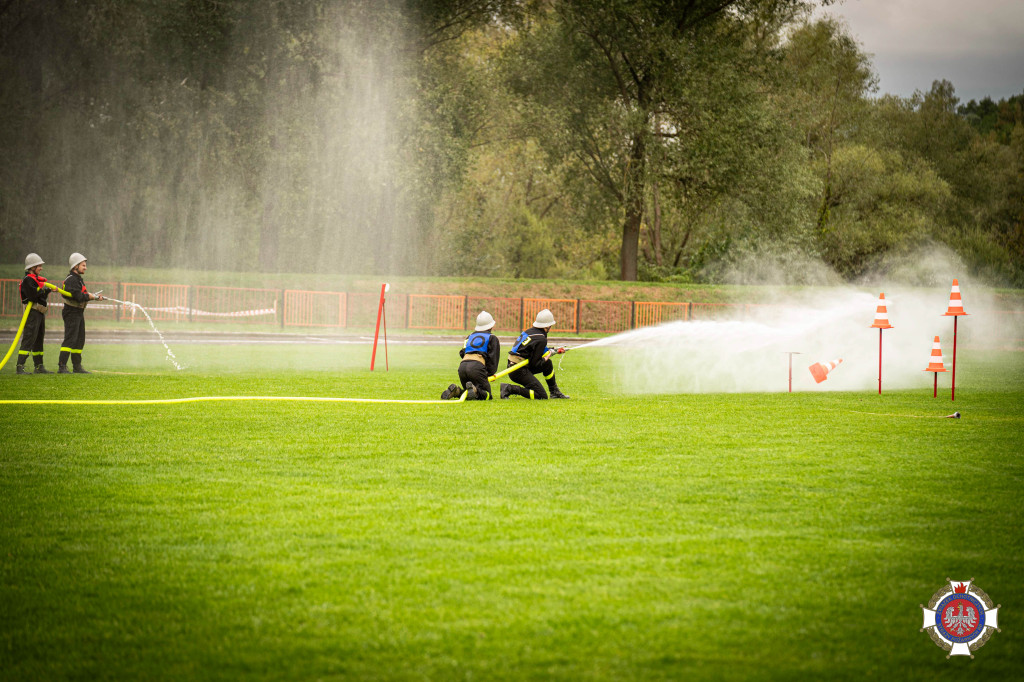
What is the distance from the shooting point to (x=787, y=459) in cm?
934

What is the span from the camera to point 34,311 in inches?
671

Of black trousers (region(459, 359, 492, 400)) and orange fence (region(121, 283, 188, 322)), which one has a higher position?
orange fence (region(121, 283, 188, 322))

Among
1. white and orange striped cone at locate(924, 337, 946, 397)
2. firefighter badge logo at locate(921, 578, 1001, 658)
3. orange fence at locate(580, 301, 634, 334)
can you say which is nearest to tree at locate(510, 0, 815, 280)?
orange fence at locate(580, 301, 634, 334)

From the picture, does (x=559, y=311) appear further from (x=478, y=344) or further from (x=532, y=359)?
(x=478, y=344)

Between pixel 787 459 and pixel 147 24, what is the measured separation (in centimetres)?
3695

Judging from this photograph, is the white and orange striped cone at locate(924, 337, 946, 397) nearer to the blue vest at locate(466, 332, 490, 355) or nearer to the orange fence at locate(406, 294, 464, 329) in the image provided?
the blue vest at locate(466, 332, 490, 355)

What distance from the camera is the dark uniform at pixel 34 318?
1688cm

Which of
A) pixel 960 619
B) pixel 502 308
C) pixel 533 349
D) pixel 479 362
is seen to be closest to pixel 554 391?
pixel 533 349

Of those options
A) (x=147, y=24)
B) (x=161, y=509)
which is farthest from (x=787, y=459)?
(x=147, y=24)

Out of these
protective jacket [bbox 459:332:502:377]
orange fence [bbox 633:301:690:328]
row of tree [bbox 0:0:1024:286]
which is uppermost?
row of tree [bbox 0:0:1024:286]

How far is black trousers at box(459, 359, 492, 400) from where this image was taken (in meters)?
14.1

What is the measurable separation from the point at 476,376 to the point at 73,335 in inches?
336

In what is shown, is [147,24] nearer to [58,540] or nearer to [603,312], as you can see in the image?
[603,312]

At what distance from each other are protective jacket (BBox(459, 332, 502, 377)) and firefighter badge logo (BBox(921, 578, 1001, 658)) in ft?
31.0
